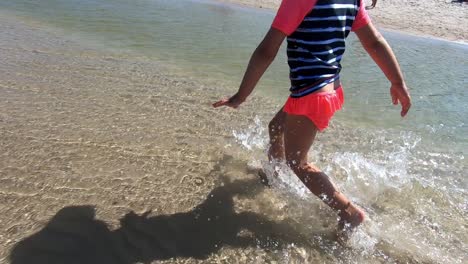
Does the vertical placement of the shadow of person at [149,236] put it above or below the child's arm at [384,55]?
below

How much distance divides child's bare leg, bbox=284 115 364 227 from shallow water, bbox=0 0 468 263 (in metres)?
0.16

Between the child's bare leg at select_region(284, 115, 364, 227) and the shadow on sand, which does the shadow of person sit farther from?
the child's bare leg at select_region(284, 115, 364, 227)

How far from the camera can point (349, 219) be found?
8.89 feet

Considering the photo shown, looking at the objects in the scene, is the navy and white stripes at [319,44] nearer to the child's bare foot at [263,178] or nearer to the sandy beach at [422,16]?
the child's bare foot at [263,178]

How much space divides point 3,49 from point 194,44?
3.15m

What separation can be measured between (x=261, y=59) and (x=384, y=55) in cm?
91

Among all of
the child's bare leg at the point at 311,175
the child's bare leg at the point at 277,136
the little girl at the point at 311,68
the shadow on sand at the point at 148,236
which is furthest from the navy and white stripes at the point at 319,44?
the shadow on sand at the point at 148,236

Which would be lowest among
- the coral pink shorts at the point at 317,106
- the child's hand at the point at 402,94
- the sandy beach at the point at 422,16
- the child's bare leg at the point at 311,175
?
the sandy beach at the point at 422,16

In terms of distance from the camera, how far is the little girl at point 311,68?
7.85ft

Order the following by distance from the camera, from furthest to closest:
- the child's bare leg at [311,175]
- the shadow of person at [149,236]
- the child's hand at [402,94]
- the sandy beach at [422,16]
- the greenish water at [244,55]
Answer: the sandy beach at [422,16]
the greenish water at [244,55]
the child's hand at [402,94]
the child's bare leg at [311,175]
the shadow of person at [149,236]

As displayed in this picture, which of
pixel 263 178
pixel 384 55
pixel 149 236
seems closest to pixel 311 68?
pixel 384 55

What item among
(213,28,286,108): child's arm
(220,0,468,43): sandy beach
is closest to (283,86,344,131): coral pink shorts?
(213,28,286,108): child's arm

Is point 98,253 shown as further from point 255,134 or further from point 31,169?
point 255,134

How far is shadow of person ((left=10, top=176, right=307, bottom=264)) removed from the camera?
7.68 ft
